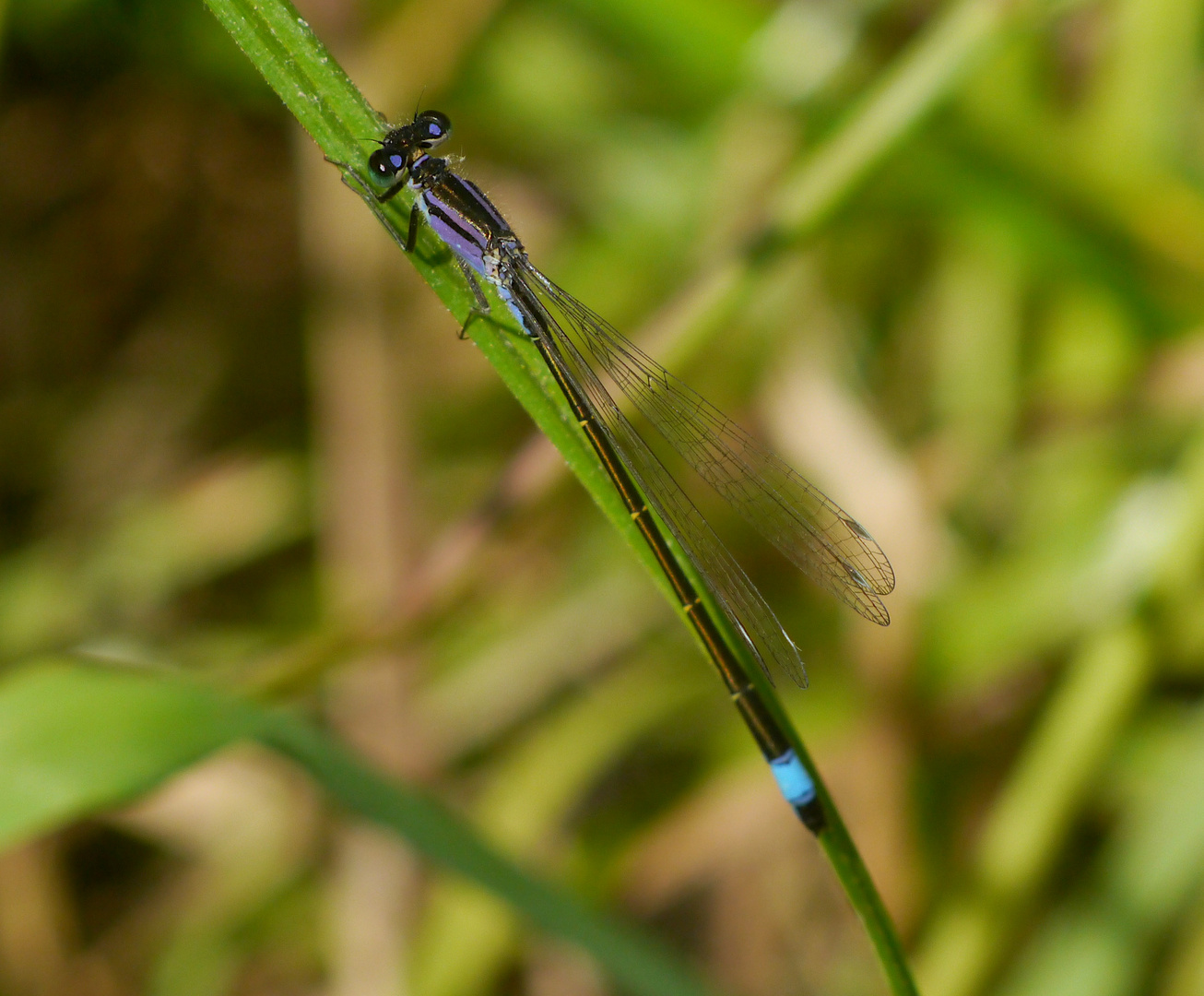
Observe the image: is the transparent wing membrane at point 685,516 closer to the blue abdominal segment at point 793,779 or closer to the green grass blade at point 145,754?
the blue abdominal segment at point 793,779

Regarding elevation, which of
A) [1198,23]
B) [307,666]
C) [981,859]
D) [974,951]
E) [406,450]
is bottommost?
[974,951]

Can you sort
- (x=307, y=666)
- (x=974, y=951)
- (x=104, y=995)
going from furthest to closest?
(x=104, y=995) → (x=974, y=951) → (x=307, y=666)

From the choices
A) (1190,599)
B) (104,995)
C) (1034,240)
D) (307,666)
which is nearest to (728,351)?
(1034,240)

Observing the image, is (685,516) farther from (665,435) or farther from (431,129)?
(431,129)

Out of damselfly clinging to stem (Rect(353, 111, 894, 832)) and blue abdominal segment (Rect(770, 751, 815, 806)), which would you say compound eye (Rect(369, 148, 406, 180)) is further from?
blue abdominal segment (Rect(770, 751, 815, 806))

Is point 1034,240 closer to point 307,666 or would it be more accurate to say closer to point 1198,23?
point 1198,23

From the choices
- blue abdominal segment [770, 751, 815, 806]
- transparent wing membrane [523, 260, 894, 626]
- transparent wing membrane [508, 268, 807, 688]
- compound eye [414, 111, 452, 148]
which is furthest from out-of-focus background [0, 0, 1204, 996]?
blue abdominal segment [770, 751, 815, 806]

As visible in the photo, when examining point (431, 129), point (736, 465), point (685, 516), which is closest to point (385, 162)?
point (431, 129)
